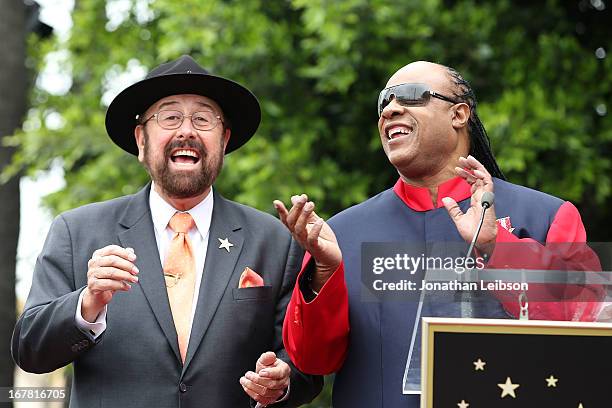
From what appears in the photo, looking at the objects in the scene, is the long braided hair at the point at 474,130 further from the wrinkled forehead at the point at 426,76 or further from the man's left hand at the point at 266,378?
the man's left hand at the point at 266,378

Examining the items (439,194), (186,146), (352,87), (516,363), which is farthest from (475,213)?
(352,87)

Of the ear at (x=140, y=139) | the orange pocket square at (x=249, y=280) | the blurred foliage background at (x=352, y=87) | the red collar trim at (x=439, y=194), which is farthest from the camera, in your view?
the blurred foliage background at (x=352, y=87)

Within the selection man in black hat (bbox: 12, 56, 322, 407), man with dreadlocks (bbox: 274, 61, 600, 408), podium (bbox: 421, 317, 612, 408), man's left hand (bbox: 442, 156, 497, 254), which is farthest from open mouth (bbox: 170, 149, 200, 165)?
podium (bbox: 421, 317, 612, 408)

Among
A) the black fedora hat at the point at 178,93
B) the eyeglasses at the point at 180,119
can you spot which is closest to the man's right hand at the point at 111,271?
the eyeglasses at the point at 180,119

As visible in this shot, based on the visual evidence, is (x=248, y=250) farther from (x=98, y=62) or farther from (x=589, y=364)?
(x=98, y=62)

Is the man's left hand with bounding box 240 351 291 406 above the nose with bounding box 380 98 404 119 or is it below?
below

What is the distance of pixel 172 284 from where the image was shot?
4.05 meters

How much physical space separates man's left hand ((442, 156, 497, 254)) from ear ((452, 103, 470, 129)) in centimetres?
48

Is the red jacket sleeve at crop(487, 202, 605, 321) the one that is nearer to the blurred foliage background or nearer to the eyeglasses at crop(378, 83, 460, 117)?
the eyeglasses at crop(378, 83, 460, 117)

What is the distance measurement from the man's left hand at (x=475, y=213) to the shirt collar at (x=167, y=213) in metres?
1.20

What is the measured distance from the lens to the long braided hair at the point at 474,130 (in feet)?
12.9

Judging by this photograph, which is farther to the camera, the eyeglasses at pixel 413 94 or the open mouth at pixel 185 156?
the open mouth at pixel 185 156

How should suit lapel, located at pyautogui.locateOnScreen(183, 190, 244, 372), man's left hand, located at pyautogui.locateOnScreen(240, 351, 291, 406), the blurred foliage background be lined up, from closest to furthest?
man's left hand, located at pyautogui.locateOnScreen(240, 351, 291, 406) → suit lapel, located at pyautogui.locateOnScreen(183, 190, 244, 372) → the blurred foliage background

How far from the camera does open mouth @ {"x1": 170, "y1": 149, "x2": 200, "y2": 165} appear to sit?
165 inches
